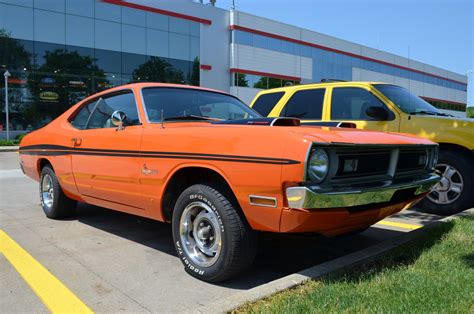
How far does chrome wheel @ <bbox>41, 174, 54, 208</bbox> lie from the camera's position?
19.3ft

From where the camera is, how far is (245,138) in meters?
3.20

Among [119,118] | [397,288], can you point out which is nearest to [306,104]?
[119,118]

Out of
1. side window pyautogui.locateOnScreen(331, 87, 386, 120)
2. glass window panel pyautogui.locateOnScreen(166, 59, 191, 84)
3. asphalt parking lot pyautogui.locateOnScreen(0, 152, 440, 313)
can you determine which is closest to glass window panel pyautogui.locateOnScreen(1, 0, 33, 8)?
glass window panel pyautogui.locateOnScreen(166, 59, 191, 84)

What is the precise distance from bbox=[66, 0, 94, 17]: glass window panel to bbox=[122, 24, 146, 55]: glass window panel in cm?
239

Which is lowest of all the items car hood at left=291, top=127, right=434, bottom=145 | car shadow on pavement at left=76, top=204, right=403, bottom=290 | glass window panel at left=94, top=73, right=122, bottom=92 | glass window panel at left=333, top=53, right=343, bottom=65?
car shadow on pavement at left=76, top=204, right=403, bottom=290

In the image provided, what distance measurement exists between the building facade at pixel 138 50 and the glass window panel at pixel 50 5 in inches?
2.2

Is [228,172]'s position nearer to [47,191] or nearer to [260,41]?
[47,191]

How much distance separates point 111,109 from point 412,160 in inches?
130

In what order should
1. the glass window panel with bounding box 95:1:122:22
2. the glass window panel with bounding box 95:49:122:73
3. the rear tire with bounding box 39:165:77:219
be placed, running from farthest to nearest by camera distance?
the glass window panel with bounding box 95:49:122:73
the glass window panel with bounding box 95:1:122:22
the rear tire with bounding box 39:165:77:219

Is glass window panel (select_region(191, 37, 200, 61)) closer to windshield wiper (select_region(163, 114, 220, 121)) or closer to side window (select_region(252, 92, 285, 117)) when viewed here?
side window (select_region(252, 92, 285, 117))

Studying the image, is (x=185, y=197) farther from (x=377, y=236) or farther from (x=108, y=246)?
Answer: (x=377, y=236)

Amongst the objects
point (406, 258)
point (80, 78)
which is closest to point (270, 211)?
point (406, 258)

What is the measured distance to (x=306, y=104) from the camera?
279 inches

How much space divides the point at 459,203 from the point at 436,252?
2412 mm
